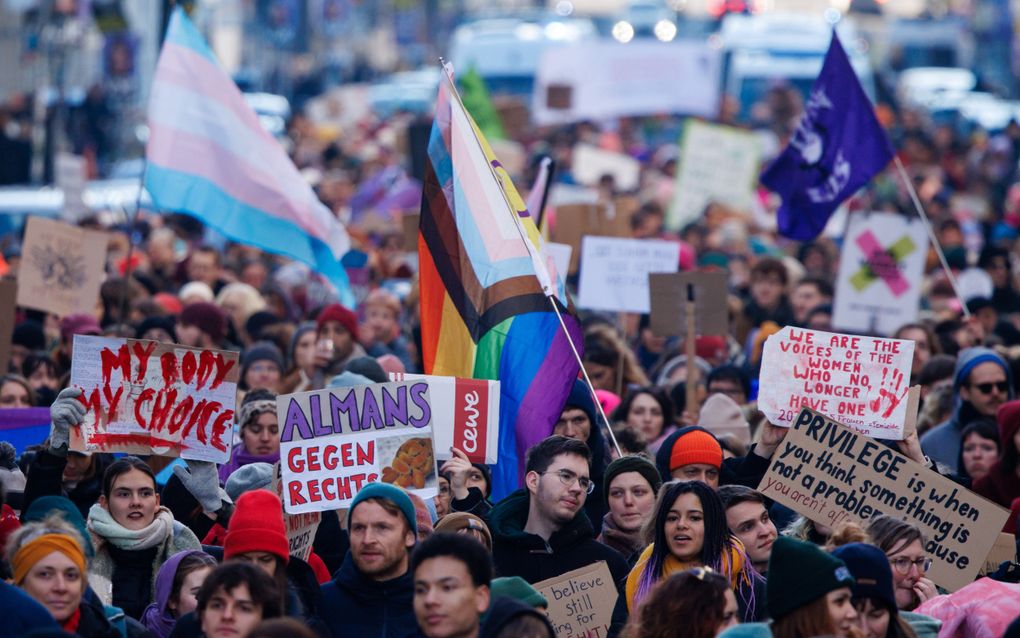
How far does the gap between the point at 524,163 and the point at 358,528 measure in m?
20.3

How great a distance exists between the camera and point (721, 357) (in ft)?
38.3

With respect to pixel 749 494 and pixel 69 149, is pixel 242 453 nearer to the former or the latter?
pixel 749 494

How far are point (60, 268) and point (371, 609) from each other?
6.46 m

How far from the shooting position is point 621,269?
1259cm

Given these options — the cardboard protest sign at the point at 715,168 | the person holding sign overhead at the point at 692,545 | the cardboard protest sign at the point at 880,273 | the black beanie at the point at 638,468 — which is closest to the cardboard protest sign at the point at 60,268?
the cardboard protest sign at the point at 880,273

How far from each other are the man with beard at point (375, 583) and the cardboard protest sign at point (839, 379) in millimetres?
2094

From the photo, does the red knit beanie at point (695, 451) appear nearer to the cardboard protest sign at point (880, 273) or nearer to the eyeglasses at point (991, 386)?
the eyeglasses at point (991, 386)

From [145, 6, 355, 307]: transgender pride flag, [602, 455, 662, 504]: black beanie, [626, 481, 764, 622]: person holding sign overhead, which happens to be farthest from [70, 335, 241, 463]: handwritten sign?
[145, 6, 355, 307]: transgender pride flag

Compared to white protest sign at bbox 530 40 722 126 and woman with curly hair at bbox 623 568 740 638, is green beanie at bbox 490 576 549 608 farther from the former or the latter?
white protest sign at bbox 530 40 722 126

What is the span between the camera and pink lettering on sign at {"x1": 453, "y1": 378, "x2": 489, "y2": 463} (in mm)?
7832

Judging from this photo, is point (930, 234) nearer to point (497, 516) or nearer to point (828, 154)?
point (828, 154)

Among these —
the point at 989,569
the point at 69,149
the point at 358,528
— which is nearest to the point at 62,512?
the point at 358,528

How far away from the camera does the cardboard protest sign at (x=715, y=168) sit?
19047mm

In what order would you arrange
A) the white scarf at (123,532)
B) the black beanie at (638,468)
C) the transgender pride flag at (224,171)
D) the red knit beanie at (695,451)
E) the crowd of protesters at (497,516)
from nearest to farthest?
1. the crowd of protesters at (497,516)
2. the white scarf at (123,532)
3. the black beanie at (638,468)
4. the red knit beanie at (695,451)
5. the transgender pride flag at (224,171)
